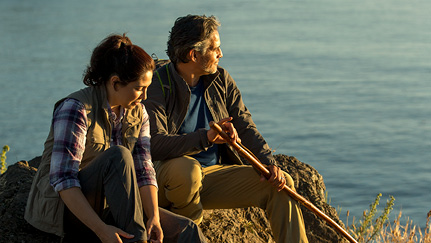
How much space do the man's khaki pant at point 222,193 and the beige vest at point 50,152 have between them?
45 cm

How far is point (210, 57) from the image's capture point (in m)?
5.22

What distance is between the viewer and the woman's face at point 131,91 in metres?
4.38

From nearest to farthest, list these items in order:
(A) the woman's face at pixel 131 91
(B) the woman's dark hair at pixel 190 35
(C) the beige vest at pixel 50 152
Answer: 1. (C) the beige vest at pixel 50 152
2. (A) the woman's face at pixel 131 91
3. (B) the woman's dark hair at pixel 190 35

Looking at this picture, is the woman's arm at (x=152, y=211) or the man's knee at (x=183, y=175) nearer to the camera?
the woman's arm at (x=152, y=211)

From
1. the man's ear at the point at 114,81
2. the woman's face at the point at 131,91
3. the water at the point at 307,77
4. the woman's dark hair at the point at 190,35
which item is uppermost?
the woman's dark hair at the point at 190,35

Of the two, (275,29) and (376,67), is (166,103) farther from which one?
(275,29)

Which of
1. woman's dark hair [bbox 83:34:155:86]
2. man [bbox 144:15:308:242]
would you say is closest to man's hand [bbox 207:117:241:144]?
man [bbox 144:15:308:242]

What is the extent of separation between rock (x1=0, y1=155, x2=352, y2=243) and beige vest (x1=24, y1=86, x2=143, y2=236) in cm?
22

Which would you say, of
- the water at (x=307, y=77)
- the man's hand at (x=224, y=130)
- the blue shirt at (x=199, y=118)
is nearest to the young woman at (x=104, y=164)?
the man's hand at (x=224, y=130)

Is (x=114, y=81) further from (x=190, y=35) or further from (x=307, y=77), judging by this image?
(x=307, y=77)

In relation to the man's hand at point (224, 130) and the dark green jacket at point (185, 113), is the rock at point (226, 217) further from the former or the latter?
the man's hand at point (224, 130)

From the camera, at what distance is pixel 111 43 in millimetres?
4391

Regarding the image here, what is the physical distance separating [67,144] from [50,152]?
0.63 ft

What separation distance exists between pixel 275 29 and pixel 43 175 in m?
16.3
